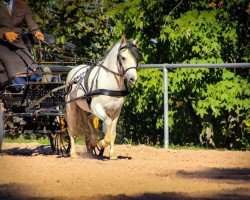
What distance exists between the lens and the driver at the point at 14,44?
1270 centimetres

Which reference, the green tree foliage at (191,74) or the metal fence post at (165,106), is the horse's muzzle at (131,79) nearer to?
the metal fence post at (165,106)

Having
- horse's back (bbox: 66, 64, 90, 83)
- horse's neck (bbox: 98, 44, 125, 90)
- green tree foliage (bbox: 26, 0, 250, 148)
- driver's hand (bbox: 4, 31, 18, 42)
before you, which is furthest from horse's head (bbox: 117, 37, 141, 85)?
green tree foliage (bbox: 26, 0, 250, 148)

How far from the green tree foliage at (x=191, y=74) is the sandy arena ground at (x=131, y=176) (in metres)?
1.56

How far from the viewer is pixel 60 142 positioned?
546 inches

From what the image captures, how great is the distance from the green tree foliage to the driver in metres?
3.15

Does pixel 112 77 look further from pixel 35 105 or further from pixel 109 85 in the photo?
pixel 35 105

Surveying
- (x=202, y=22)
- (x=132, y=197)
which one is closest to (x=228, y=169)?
(x=132, y=197)

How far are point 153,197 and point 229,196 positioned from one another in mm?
711

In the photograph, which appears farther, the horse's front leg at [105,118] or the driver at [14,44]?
the driver at [14,44]

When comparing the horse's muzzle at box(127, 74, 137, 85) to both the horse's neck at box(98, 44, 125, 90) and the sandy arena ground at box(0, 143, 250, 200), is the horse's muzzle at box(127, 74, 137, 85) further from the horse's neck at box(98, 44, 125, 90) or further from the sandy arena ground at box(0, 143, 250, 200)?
the sandy arena ground at box(0, 143, 250, 200)

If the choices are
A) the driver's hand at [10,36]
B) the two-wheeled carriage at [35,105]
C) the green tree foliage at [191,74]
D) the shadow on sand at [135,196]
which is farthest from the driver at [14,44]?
the shadow on sand at [135,196]

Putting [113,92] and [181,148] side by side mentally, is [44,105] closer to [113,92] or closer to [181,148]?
[113,92]

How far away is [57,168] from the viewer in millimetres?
10641

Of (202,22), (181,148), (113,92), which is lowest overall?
(181,148)
